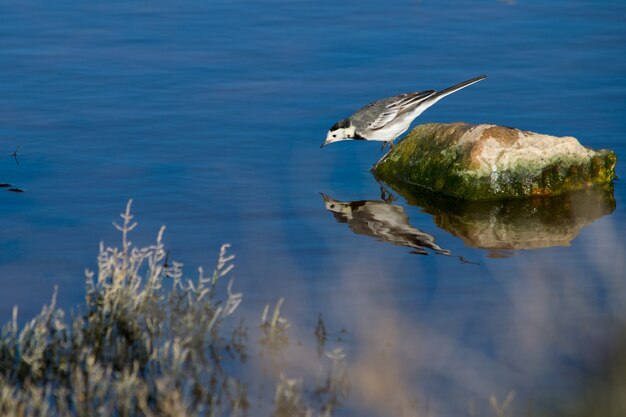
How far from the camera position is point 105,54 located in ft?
54.8

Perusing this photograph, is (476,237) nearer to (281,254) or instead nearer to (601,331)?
(281,254)

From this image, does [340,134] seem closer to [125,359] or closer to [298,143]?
[298,143]

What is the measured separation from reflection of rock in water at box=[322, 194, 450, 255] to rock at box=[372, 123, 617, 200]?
2.46 feet

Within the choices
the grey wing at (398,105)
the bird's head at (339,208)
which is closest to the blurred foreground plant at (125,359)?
the bird's head at (339,208)

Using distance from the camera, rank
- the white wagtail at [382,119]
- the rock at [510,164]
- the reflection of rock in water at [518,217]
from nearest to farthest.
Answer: the reflection of rock in water at [518,217]
the rock at [510,164]
the white wagtail at [382,119]

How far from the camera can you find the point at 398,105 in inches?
503

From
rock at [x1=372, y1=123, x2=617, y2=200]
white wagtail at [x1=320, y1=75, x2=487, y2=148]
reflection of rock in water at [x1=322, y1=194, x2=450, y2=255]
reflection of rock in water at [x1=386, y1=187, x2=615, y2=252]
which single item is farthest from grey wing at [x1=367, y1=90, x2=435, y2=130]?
reflection of rock in water at [x1=322, y1=194, x2=450, y2=255]

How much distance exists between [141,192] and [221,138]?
6.99 feet

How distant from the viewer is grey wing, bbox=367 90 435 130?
12.6m

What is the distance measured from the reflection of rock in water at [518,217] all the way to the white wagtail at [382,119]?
1.20 m

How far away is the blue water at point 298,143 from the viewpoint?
845 centimetres

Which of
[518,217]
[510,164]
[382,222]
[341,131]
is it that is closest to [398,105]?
[341,131]

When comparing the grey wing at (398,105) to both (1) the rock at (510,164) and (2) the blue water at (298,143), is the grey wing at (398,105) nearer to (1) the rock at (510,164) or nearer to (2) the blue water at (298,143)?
(2) the blue water at (298,143)

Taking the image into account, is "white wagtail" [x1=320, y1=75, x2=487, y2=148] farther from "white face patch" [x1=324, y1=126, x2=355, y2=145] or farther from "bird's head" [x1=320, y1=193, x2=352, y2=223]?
"bird's head" [x1=320, y1=193, x2=352, y2=223]
